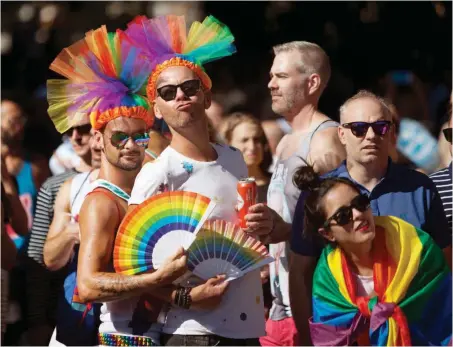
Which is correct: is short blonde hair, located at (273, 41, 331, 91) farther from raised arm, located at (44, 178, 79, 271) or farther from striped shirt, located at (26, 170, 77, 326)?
striped shirt, located at (26, 170, 77, 326)

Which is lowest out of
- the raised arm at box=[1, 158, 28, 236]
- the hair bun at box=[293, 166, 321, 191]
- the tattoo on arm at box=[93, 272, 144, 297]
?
the tattoo on arm at box=[93, 272, 144, 297]

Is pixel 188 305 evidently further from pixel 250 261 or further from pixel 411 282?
pixel 411 282

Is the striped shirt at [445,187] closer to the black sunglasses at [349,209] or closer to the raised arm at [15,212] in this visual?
the black sunglasses at [349,209]

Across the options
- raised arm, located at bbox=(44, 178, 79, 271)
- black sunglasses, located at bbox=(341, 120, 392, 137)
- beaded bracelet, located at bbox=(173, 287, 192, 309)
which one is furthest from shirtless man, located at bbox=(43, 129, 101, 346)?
black sunglasses, located at bbox=(341, 120, 392, 137)

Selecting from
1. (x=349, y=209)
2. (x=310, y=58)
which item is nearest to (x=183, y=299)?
(x=349, y=209)

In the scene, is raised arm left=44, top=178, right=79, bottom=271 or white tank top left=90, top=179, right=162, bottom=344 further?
raised arm left=44, top=178, right=79, bottom=271

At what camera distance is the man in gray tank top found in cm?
732

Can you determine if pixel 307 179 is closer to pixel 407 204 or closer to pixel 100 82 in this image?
pixel 407 204

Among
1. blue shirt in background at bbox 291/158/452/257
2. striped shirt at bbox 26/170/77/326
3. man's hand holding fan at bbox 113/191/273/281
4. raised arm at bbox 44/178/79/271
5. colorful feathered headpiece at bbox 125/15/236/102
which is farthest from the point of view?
striped shirt at bbox 26/170/77/326

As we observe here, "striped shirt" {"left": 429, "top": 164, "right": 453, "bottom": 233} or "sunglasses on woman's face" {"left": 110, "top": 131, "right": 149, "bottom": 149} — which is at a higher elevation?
"sunglasses on woman's face" {"left": 110, "top": 131, "right": 149, "bottom": 149}

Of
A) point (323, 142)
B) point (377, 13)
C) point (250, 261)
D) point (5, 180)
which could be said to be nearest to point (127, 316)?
point (250, 261)

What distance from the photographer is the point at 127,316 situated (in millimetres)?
6309

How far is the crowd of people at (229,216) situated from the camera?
619 cm

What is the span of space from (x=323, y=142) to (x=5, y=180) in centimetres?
270
